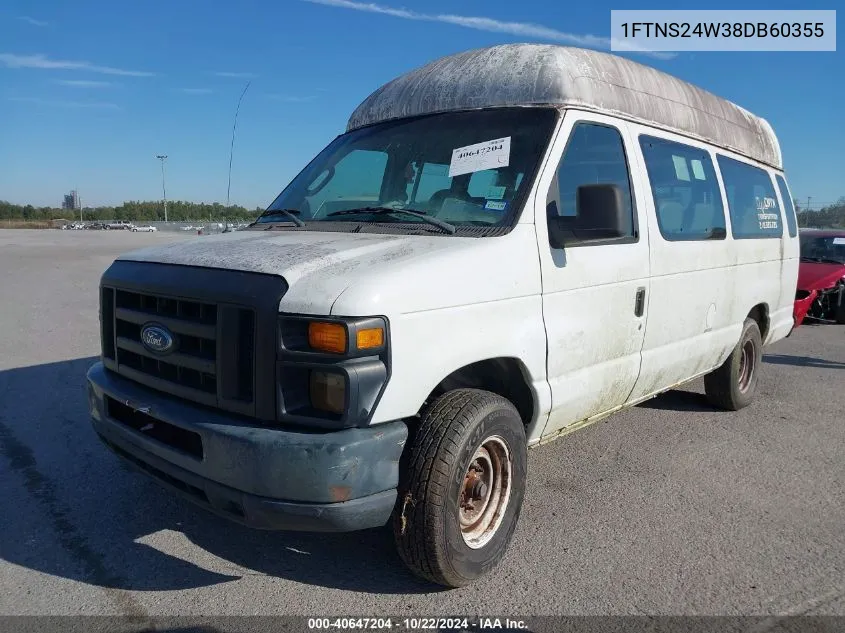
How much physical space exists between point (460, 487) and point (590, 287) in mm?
1350

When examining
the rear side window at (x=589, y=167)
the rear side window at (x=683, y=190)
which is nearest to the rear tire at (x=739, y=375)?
the rear side window at (x=683, y=190)

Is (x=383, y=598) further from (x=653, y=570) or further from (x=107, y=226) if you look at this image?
(x=107, y=226)

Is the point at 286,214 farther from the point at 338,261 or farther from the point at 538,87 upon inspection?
the point at 538,87

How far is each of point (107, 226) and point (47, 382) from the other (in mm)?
77867

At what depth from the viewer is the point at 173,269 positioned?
2994mm

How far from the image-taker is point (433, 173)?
3.63 metres

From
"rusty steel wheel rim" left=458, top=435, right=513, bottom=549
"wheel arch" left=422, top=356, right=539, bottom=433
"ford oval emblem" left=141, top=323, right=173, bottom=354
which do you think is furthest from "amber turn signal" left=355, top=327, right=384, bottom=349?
"ford oval emblem" left=141, top=323, right=173, bottom=354

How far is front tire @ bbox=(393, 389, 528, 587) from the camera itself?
2.75 m

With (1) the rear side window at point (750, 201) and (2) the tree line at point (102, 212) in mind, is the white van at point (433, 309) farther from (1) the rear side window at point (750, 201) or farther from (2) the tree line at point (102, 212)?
(2) the tree line at point (102, 212)

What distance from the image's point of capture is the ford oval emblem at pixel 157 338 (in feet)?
9.55

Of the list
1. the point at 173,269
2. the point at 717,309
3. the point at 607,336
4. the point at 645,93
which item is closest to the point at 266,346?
the point at 173,269

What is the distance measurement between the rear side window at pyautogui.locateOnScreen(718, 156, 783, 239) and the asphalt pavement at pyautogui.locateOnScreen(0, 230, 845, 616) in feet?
5.38

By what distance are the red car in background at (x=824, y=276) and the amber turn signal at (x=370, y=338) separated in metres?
Answer: 10.1

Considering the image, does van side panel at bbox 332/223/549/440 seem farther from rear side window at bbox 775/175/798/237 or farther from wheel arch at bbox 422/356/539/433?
rear side window at bbox 775/175/798/237
